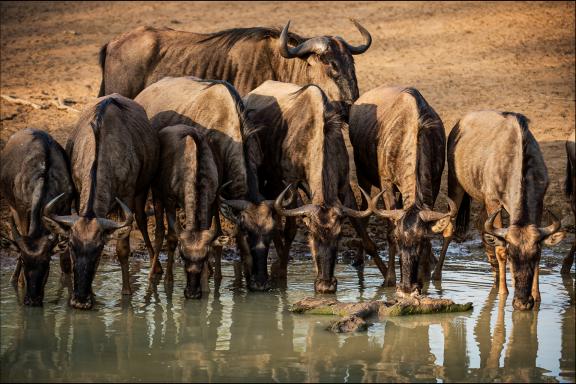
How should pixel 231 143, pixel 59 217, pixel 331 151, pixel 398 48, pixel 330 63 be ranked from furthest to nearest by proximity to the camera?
pixel 398 48 < pixel 330 63 < pixel 231 143 < pixel 331 151 < pixel 59 217

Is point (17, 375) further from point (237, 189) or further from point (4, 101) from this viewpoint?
point (4, 101)

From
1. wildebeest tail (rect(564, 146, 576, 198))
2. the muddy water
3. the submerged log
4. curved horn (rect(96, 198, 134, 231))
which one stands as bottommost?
the muddy water

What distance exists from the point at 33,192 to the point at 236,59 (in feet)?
16.8

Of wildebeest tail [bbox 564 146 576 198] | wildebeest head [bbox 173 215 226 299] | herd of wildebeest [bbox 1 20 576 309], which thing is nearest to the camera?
herd of wildebeest [bbox 1 20 576 309]

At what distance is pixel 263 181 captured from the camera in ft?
45.9

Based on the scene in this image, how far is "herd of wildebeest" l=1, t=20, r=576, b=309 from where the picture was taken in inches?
452

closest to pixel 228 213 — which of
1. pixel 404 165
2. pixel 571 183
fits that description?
pixel 404 165

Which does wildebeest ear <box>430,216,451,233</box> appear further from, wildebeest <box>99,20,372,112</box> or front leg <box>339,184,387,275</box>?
wildebeest <box>99,20,372,112</box>

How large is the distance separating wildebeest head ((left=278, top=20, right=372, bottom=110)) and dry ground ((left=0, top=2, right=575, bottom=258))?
2523 mm

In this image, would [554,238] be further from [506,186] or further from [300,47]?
[300,47]

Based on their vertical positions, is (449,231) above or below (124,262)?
above

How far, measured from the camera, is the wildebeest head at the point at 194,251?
38.9 ft

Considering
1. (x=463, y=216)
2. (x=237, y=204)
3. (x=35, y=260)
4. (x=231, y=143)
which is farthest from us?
(x=463, y=216)

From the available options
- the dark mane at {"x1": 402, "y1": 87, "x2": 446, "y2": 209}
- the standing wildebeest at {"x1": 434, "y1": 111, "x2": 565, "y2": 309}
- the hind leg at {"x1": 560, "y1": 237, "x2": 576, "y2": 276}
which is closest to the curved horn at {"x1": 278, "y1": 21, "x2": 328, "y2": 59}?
the dark mane at {"x1": 402, "y1": 87, "x2": 446, "y2": 209}
